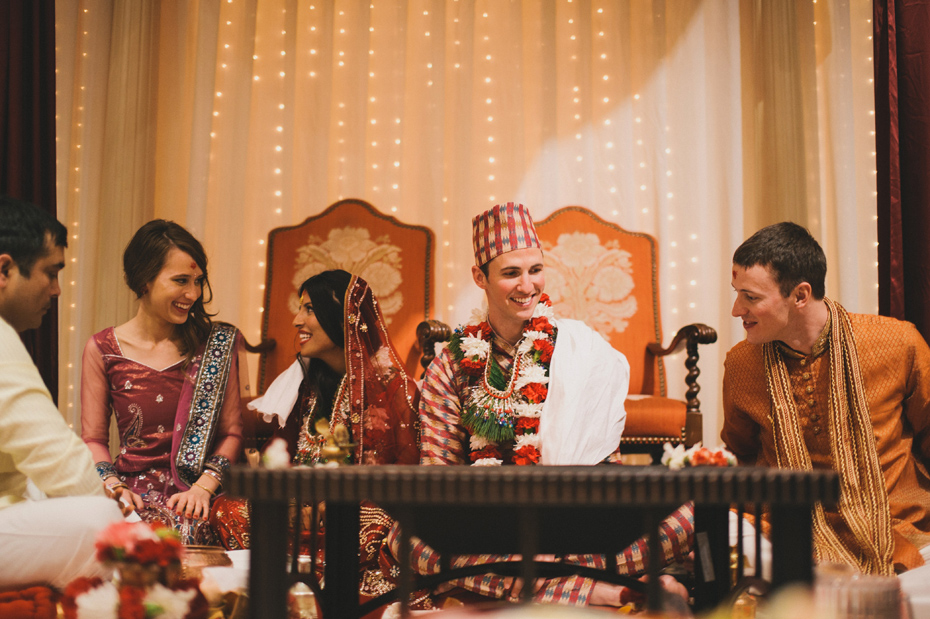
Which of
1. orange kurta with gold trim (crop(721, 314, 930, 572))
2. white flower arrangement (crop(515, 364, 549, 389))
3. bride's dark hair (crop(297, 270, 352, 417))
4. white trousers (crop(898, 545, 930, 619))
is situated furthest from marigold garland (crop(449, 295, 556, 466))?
white trousers (crop(898, 545, 930, 619))

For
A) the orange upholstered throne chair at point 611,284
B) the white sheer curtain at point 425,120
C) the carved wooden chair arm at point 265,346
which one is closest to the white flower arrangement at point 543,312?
the orange upholstered throne chair at point 611,284

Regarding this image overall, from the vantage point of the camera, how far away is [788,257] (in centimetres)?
236

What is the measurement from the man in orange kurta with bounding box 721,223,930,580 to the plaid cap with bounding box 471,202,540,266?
70 centimetres

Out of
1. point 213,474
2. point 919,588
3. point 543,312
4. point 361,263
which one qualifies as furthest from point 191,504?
point 919,588

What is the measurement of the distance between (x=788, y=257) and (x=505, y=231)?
0.91 meters

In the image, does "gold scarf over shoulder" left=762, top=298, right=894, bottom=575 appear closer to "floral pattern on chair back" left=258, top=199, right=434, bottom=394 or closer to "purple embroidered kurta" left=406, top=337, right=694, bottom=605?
"purple embroidered kurta" left=406, top=337, right=694, bottom=605

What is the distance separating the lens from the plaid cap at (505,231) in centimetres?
261

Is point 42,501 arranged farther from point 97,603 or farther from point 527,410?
→ point 527,410

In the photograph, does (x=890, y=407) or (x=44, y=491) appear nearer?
(x=44, y=491)

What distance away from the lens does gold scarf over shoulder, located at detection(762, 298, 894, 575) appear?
2.21 m

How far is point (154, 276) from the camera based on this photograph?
Answer: 9.14 ft

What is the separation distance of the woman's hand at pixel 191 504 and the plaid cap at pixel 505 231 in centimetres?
127

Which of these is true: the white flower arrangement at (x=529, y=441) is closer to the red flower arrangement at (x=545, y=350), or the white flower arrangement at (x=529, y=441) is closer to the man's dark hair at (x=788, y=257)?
the red flower arrangement at (x=545, y=350)

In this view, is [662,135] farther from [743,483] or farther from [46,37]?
[743,483]
